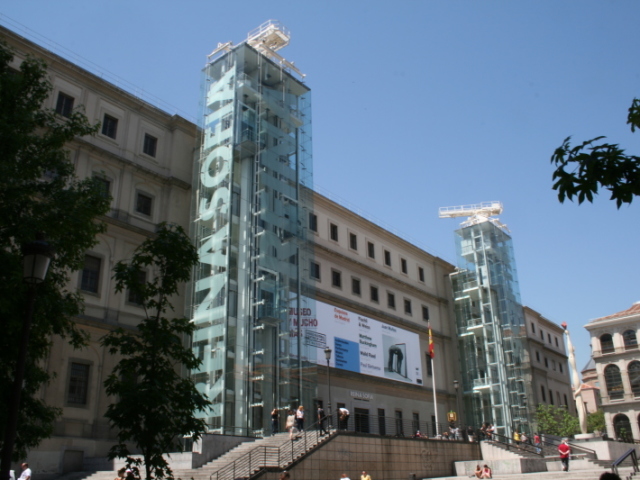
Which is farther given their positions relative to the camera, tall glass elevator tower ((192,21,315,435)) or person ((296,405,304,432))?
tall glass elevator tower ((192,21,315,435))

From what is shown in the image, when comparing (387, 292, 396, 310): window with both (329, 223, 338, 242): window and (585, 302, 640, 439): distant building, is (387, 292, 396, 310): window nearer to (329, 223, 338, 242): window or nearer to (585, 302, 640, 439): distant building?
(329, 223, 338, 242): window

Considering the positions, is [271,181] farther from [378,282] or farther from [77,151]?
[378,282]

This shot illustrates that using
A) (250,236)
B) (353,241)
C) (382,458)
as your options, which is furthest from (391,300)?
(382,458)

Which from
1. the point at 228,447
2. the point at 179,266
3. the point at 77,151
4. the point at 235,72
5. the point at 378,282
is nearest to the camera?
the point at 179,266

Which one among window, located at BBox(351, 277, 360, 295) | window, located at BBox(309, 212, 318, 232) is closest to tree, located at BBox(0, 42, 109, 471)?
window, located at BBox(309, 212, 318, 232)

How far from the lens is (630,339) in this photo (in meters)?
76.4

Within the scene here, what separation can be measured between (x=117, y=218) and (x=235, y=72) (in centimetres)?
1055

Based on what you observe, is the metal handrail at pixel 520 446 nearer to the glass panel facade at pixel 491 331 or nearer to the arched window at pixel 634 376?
the glass panel facade at pixel 491 331

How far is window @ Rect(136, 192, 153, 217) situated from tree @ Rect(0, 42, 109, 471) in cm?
1563

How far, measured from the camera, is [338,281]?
140ft

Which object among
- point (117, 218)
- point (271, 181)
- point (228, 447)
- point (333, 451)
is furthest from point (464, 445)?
point (117, 218)

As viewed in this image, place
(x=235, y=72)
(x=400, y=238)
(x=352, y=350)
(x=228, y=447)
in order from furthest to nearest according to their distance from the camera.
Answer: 1. (x=400, y=238)
2. (x=352, y=350)
3. (x=235, y=72)
4. (x=228, y=447)

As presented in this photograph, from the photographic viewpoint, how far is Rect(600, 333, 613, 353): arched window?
3068 inches

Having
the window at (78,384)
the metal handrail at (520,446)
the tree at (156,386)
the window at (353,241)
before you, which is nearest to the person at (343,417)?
the window at (78,384)
